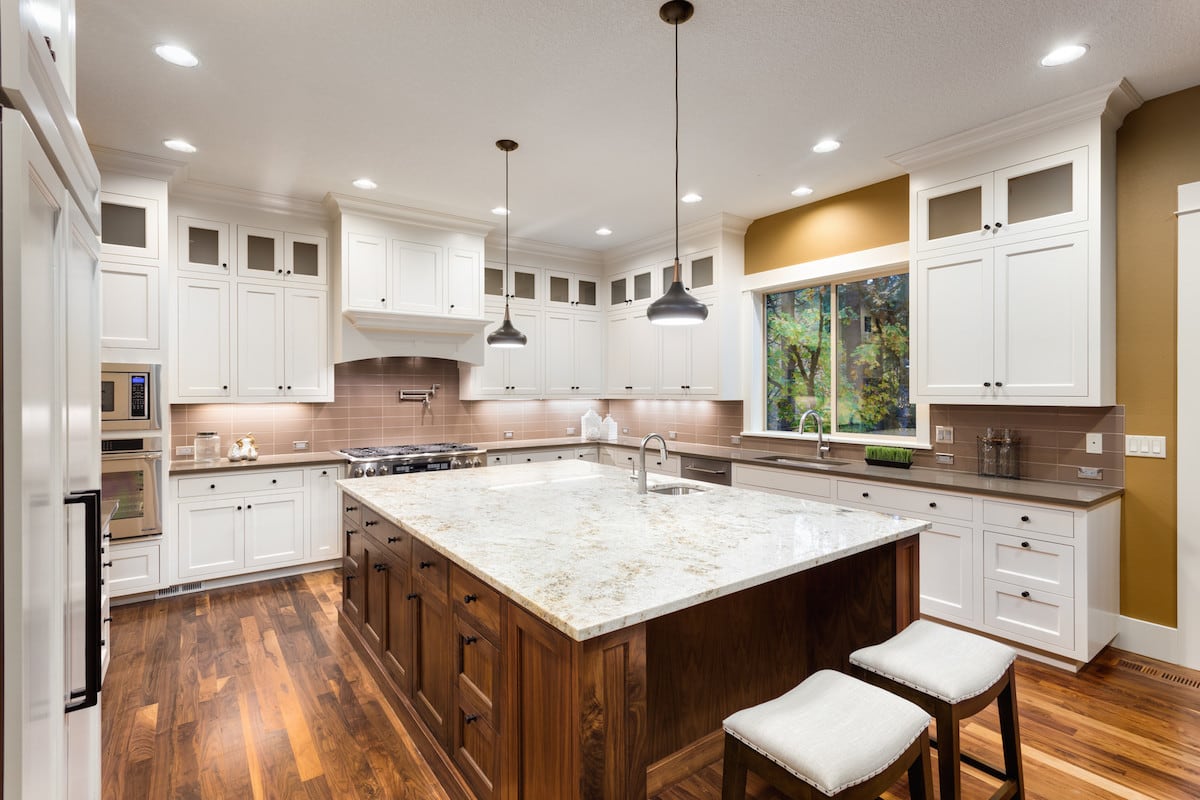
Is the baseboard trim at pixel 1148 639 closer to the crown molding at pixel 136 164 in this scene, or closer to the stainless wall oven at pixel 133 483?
the stainless wall oven at pixel 133 483

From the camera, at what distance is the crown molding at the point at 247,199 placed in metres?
3.97

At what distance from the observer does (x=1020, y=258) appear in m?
3.08

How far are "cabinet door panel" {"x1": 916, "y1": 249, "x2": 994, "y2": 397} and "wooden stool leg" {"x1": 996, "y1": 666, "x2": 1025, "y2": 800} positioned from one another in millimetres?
1991

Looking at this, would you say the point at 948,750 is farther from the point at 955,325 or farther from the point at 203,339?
the point at 203,339

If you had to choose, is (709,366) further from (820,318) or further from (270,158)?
(270,158)

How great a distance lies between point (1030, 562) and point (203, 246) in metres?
5.43

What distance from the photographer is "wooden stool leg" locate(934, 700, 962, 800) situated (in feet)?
4.91

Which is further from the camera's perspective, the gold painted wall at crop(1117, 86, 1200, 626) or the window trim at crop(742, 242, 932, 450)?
the window trim at crop(742, 242, 932, 450)

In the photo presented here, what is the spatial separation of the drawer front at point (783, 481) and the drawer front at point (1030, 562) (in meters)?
0.92

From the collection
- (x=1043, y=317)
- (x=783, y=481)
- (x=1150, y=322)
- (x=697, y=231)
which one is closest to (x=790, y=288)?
(x=697, y=231)

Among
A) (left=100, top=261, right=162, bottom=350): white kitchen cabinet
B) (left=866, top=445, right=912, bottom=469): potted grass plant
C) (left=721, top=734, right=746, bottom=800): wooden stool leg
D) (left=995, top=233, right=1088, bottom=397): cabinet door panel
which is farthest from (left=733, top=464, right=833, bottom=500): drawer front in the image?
(left=100, top=261, right=162, bottom=350): white kitchen cabinet

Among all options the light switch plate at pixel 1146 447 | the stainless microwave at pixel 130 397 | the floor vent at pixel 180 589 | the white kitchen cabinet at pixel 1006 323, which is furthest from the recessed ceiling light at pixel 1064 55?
the floor vent at pixel 180 589

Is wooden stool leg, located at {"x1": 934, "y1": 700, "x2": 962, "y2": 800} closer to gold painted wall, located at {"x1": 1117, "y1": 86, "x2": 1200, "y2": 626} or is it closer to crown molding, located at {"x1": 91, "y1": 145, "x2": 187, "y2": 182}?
gold painted wall, located at {"x1": 1117, "y1": 86, "x2": 1200, "y2": 626}

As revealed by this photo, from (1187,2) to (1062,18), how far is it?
0.41m
